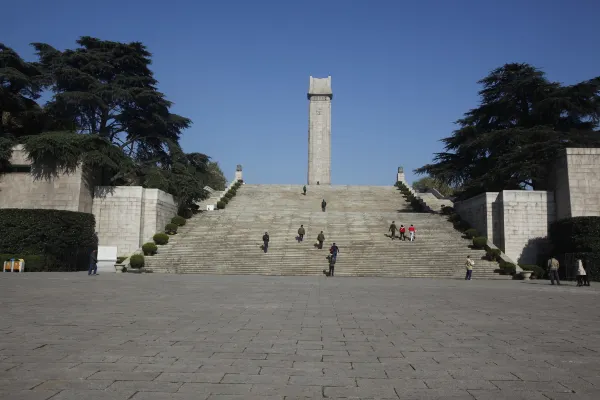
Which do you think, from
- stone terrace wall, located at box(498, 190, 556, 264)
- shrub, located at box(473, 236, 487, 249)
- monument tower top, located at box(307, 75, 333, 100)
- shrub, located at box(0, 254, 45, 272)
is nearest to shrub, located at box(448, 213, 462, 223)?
stone terrace wall, located at box(498, 190, 556, 264)

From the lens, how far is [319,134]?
208ft

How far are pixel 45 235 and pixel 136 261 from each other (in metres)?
5.12

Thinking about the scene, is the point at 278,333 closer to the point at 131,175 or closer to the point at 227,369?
the point at 227,369

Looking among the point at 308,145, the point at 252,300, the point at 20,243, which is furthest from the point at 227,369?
the point at 308,145

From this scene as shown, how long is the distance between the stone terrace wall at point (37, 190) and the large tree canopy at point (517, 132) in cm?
2417

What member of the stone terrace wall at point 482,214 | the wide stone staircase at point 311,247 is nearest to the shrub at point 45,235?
the wide stone staircase at point 311,247

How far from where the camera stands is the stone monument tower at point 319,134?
6272cm

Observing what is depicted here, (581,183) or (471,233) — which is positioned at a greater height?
(581,183)

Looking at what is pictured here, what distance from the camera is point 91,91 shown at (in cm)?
3144

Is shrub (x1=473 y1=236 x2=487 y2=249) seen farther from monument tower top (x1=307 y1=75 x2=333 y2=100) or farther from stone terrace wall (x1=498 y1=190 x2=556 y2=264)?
monument tower top (x1=307 y1=75 x2=333 y2=100)

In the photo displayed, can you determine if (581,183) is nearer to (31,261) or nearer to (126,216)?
(126,216)

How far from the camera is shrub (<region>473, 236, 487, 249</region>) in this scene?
2722 centimetres

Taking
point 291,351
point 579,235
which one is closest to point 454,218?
point 579,235

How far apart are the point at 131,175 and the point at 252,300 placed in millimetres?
23854
